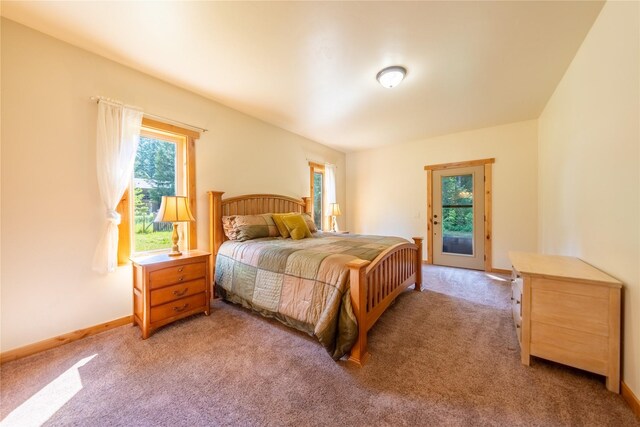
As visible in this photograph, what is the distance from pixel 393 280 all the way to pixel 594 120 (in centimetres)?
213

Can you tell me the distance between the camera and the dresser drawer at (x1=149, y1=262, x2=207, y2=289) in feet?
7.11

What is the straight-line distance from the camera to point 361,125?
408 centimetres

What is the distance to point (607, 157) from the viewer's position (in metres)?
1.68

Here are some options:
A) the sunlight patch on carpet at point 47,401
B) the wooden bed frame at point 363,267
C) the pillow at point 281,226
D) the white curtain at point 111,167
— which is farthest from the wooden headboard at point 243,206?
the sunlight patch on carpet at point 47,401

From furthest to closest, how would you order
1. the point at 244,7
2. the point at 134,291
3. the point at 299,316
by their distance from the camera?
the point at 134,291
the point at 299,316
the point at 244,7

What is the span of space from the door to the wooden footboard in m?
1.72

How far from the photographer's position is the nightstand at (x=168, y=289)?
212 centimetres

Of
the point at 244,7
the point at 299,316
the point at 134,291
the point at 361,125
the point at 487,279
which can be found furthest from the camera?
the point at 361,125

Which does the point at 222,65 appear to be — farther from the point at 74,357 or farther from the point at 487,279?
the point at 487,279

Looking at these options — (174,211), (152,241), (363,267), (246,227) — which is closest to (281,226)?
(246,227)

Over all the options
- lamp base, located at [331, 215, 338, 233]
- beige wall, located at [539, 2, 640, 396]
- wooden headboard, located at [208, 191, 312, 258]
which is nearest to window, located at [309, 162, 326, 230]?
lamp base, located at [331, 215, 338, 233]

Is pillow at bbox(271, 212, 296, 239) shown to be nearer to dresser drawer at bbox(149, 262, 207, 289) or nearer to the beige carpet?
dresser drawer at bbox(149, 262, 207, 289)

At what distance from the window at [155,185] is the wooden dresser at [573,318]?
3350 mm

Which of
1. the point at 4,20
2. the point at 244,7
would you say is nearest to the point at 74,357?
the point at 4,20
